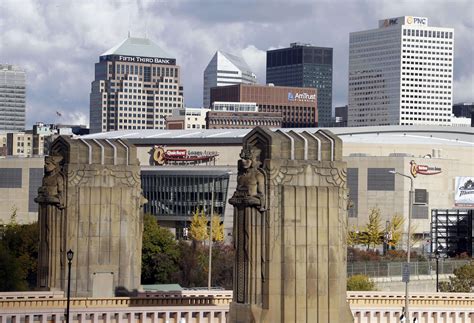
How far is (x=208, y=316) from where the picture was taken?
3386 inches

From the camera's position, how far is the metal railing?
13550 centimetres

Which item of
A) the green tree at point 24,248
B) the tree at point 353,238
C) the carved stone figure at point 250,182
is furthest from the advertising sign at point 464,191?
the carved stone figure at point 250,182

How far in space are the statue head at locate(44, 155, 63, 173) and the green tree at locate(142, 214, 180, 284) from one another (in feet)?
136

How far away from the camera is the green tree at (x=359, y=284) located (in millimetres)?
120125

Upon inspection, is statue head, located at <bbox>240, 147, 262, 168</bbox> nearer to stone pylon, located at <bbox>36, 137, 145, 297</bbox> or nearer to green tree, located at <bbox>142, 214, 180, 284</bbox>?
stone pylon, located at <bbox>36, 137, 145, 297</bbox>

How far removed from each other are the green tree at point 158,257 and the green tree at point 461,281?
72.5 ft

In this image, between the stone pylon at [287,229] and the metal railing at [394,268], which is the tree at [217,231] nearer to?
the metal railing at [394,268]

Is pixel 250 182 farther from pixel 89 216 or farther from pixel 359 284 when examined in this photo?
pixel 359 284

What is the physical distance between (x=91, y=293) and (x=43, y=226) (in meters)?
4.56

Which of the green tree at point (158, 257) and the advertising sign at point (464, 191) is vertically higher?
the advertising sign at point (464, 191)

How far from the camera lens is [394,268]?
5423 inches

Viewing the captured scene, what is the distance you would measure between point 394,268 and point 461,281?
11.6m

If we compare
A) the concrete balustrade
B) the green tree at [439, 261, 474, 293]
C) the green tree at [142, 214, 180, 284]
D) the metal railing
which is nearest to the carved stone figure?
the concrete balustrade

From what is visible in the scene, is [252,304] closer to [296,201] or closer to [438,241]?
[296,201]
